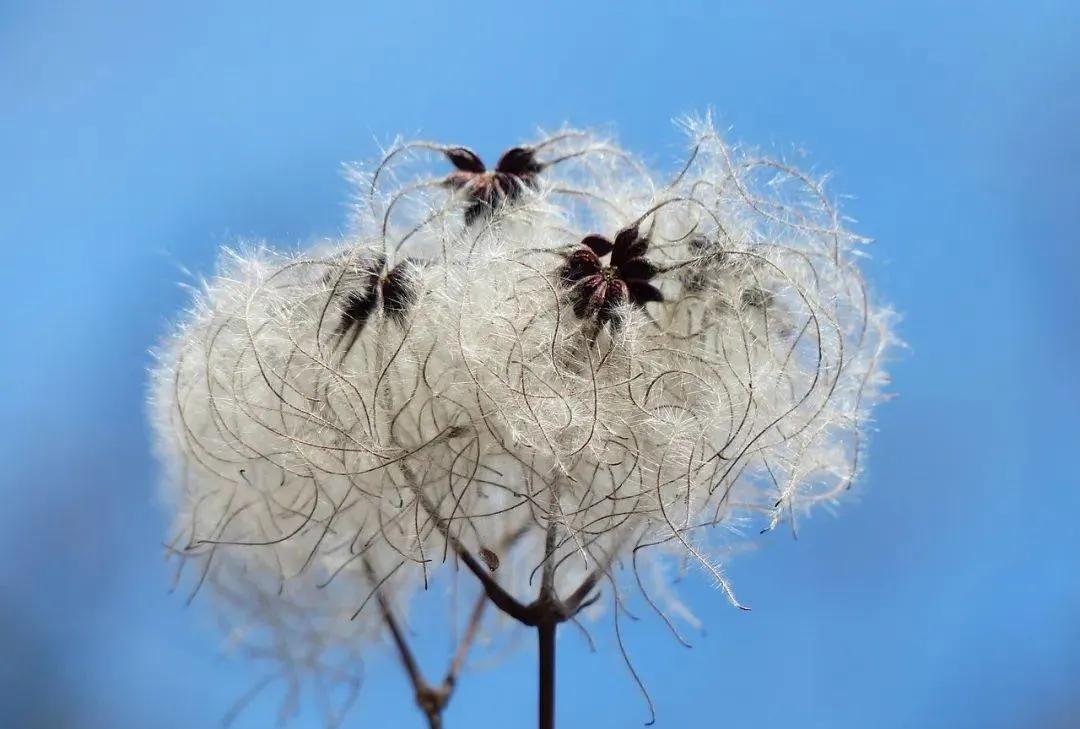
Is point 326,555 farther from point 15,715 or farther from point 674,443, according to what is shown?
point 15,715

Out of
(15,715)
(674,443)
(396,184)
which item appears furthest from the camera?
(15,715)

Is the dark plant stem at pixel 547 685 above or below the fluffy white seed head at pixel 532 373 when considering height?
below

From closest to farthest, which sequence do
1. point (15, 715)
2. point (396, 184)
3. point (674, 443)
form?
point (674, 443) → point (396, 184) → point (15, 715)

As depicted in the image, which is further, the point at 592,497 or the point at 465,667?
the point at 465,667

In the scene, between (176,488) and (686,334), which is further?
(176,488)

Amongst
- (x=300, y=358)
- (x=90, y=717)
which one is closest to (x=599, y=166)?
(x=300, y=358)

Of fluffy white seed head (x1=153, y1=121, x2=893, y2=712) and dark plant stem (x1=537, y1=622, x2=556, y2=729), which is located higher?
fluffy white seed head (x1=153, y1=121, x2=893, y2=712)

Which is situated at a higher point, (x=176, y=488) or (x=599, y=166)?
(x=599, y=166)

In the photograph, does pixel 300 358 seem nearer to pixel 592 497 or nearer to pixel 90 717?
pixel 592 497

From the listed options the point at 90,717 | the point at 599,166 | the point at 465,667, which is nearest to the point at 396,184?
the point at 599,166
